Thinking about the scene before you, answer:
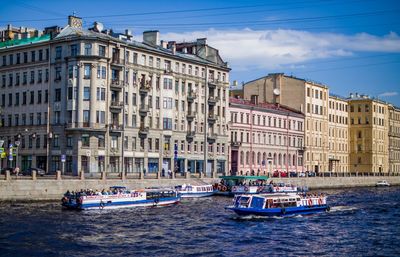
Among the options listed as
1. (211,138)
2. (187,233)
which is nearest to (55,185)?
(187,233)

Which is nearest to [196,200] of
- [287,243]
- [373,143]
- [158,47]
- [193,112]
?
[193,112]

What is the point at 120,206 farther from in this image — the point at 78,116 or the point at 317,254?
the point at 317,254

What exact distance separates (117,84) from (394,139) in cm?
9585

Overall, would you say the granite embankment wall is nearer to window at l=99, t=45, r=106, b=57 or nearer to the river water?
the river water

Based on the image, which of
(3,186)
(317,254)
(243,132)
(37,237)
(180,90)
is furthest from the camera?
(243,132)

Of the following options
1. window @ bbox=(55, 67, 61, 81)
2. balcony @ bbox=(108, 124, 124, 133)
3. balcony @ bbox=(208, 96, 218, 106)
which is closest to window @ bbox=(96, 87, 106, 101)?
balcony @ bbox=(108, 124, 124, 133)

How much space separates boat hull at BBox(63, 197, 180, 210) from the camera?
190 ft

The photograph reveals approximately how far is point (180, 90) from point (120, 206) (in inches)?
1333

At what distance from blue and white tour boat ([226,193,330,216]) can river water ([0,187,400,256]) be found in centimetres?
84

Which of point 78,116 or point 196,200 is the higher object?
point 78,116

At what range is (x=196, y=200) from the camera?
74250mm

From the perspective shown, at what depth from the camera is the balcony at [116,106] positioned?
80438mm

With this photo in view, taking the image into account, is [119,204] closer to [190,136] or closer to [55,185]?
[55,185]

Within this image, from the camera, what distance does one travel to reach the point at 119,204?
6134 centimetres
